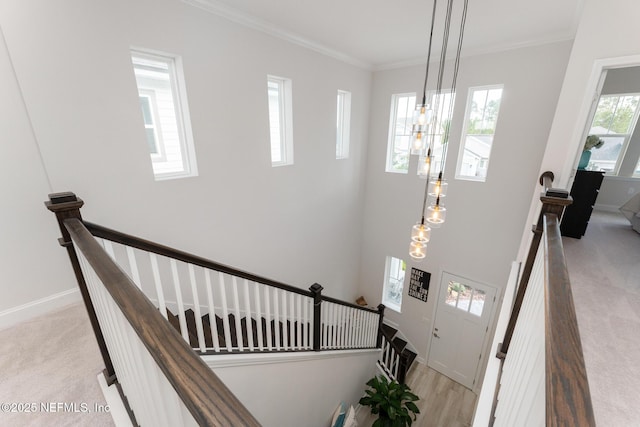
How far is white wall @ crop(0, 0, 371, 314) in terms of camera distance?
196cm

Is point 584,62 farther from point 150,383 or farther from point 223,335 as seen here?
point 223,335

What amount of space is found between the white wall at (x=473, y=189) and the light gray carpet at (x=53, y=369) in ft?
16.4

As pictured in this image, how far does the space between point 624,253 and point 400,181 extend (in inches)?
126

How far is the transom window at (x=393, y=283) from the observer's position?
5.99 meters

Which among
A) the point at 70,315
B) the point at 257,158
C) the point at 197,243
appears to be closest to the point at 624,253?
the point at 257,158

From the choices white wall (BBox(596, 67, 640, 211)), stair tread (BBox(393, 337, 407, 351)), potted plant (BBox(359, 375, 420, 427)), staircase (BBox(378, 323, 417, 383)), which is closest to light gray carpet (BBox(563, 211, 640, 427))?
white wall (BBox(596, 67, 640, 211))

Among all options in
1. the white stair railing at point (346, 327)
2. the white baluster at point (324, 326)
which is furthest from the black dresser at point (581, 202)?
the white baluster at point (324, 326)

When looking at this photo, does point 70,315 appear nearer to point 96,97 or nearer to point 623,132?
point 96,97

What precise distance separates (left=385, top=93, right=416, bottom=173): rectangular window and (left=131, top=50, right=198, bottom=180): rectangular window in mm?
3839

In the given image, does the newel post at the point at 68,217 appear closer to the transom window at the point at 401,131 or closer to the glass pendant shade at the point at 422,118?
the glass pendant shade at the point at 422,118

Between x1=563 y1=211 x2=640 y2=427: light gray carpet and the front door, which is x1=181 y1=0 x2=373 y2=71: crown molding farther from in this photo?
the front door

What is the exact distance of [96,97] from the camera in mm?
2156

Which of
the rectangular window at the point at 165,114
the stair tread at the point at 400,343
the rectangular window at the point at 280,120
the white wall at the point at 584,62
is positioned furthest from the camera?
the stair tread at the point at 400,343

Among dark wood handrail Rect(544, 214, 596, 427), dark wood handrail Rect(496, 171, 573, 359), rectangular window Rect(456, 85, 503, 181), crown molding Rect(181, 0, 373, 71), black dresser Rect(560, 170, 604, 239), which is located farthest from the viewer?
rectangular window Rect(456, 85, 503, 181)
